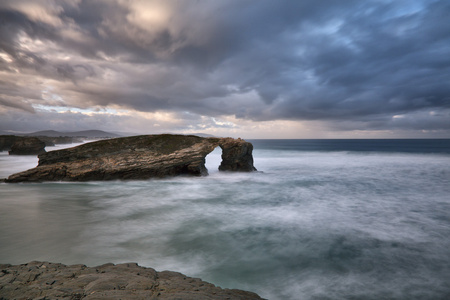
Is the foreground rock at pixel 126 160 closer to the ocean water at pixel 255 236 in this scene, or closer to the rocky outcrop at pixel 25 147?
the ocean water at pixel 255 236

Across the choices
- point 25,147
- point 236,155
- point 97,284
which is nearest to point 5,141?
point 25,147

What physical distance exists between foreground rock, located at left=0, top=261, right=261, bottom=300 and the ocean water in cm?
128

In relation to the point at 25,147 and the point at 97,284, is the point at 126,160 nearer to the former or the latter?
the point at 97,284

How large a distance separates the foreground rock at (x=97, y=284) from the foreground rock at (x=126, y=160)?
10845 mm

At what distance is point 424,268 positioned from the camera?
4332mm

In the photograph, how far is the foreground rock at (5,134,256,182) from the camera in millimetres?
12695

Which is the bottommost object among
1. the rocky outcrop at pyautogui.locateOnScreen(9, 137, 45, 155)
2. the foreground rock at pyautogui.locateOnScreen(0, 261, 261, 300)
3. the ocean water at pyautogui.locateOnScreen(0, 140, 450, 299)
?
the ocean water at pyautogui.locateOnScreen(0, 140, 450, 299)

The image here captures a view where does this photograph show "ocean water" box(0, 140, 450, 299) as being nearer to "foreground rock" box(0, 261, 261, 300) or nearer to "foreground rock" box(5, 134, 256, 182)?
"foreground rock" box(0, 261, 261, 300)

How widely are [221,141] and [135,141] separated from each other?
248 inches

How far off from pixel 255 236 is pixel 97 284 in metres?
4.23

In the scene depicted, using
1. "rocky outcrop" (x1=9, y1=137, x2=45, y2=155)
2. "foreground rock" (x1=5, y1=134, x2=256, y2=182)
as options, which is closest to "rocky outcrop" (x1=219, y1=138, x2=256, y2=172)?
"foreground rock" (x1=5, y1=134, x2=256, y2=182)

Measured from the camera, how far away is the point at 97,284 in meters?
2.49

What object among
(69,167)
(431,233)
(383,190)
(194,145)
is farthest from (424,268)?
(69,167)

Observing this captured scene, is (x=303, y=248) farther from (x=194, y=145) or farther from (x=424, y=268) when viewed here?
(x=194, y=145)
